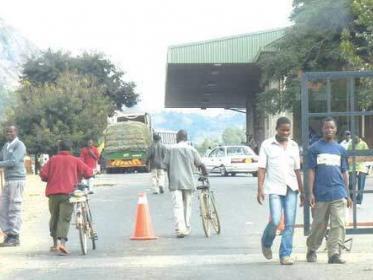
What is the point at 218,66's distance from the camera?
6144 cm

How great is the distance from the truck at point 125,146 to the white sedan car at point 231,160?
35.2 feet

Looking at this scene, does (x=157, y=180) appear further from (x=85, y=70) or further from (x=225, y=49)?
(x=85, y=70)

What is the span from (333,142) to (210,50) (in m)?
47.4

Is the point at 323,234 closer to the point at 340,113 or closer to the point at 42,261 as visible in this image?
the point at 340,113

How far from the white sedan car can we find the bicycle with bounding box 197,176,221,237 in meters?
26.1

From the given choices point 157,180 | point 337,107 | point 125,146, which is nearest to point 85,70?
point 125,146

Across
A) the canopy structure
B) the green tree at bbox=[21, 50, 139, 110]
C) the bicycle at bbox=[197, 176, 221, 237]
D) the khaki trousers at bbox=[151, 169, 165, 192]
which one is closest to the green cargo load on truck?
the canopy structure

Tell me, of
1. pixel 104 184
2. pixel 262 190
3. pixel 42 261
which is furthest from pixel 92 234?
pixel 104 184

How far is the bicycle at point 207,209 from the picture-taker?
1520 centimetres

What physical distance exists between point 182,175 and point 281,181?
439 cm

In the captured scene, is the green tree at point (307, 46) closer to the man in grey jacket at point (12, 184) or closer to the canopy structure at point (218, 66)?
the canopy structure at point (218, 66)

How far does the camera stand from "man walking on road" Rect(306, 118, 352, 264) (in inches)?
442

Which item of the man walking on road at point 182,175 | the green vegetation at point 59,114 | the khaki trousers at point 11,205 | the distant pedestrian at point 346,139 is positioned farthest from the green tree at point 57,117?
the distant pedestrian at point 346,139

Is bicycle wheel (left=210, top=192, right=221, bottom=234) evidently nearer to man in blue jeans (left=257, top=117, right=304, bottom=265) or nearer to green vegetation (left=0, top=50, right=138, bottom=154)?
man in blue jeans (left=257, top=117, right=304, bottom=265)
